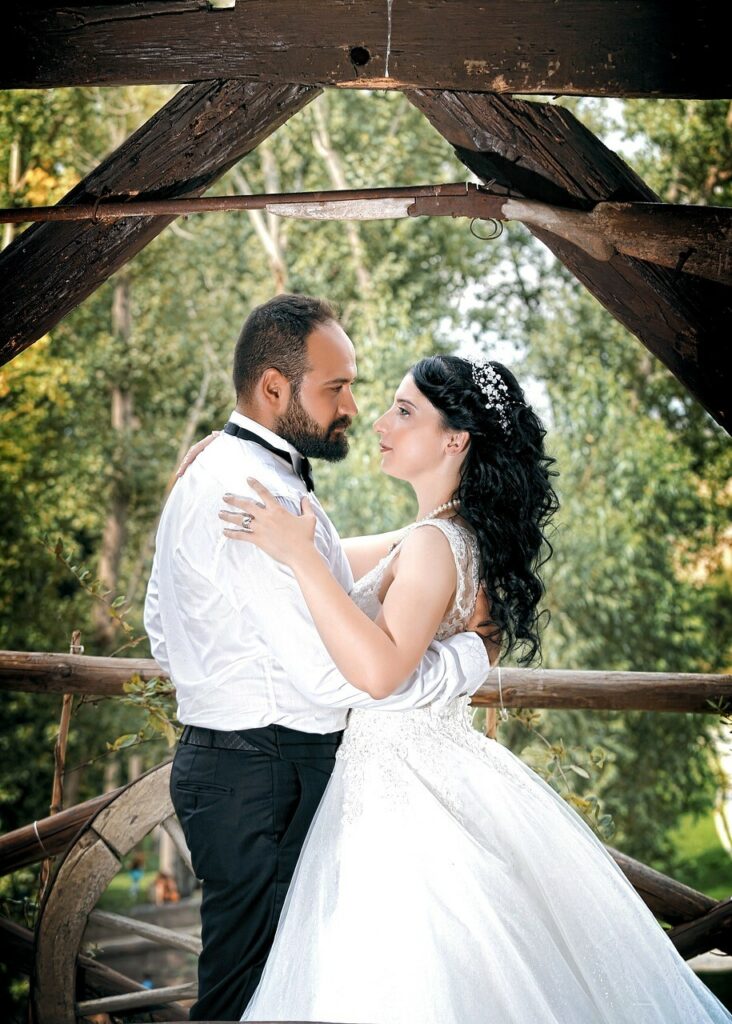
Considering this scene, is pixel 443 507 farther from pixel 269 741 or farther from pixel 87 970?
pixel 87 970

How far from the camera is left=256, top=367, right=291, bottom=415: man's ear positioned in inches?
99.8

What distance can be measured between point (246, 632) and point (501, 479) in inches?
30.6

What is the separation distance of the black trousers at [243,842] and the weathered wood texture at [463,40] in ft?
4.77

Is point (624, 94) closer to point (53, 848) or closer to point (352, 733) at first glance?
point (352, 733)

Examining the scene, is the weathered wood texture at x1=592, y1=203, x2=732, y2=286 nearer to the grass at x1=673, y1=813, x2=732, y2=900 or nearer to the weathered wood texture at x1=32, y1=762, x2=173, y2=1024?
the weathered wood texture at x1=32, y1=762, x2=173, y2=1024

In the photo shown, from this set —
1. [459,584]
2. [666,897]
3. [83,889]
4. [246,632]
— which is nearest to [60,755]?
[83,889]

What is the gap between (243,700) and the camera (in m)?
2.27

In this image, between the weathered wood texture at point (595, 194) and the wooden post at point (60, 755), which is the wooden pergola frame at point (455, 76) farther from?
the wooden post at point (60, 755)

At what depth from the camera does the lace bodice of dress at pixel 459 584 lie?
246 cm

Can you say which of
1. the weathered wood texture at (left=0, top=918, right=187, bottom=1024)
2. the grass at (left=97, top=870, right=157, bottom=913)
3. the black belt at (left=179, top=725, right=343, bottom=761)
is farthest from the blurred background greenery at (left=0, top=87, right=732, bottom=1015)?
the black belt at (left=179, top=725, right=343, bottom=761)

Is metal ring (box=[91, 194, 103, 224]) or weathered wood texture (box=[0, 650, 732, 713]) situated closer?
metal ring (box=[91, 194, 103, 224])

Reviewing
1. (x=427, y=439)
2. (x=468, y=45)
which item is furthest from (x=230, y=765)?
(x=468, y=45)

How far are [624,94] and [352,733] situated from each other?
5.05ft

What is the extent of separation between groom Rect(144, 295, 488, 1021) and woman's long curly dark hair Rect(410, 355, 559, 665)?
0.67 ft
